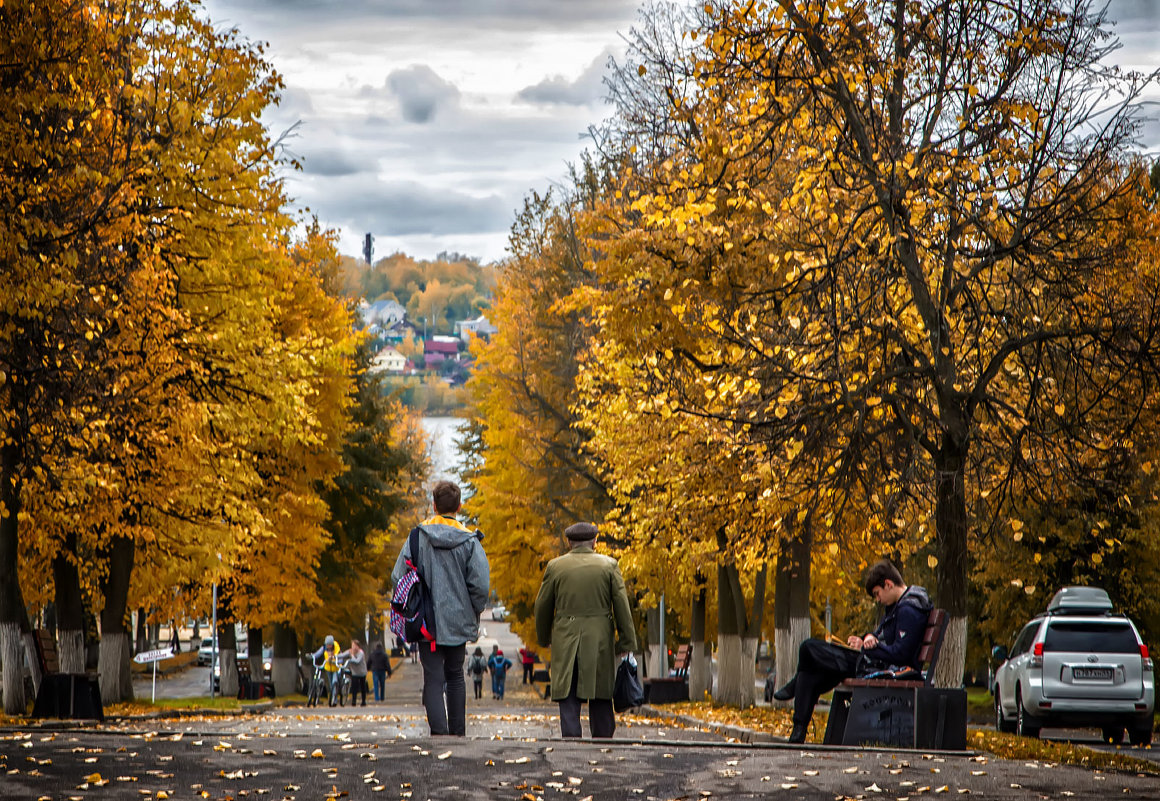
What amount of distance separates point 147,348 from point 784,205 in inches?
417

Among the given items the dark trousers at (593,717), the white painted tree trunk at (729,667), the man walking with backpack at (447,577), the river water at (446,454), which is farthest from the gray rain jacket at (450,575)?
the white painted tree trunk at (729,667)

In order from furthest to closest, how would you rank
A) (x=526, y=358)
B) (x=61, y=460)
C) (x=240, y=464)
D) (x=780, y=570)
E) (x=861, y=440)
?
(x=526, y=358)
(x=240, y=464)
(x=780, y=570)
(x=61, y=460)
(x=861, y=440)

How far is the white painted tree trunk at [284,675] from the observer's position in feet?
134

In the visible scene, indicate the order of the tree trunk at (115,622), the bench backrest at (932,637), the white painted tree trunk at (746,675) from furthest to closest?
the white painted tree trunk at (746,675), the tree trunk at (115,622), the bench backrest at (932,637)

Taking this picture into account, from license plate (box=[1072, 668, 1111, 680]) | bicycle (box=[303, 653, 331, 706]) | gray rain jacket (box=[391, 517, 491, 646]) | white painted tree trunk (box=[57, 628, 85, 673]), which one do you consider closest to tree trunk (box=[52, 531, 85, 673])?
white painted tree trunk (box=[57, 628, 85, 673])

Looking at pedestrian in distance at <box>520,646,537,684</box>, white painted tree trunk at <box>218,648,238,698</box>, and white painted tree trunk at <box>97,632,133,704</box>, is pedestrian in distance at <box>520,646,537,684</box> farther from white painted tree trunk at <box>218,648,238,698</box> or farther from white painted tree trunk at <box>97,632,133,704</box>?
white painted tree trunk at <box>97,632,133,704</box>

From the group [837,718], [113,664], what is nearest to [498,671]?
[113,664]

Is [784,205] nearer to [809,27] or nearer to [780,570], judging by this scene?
[809,27]

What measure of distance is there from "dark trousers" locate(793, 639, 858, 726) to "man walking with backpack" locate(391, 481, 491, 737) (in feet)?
9.05

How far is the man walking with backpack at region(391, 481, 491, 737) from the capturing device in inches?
436

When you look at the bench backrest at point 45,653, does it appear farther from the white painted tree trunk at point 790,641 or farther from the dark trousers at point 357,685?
the dark trousers at point 357,685

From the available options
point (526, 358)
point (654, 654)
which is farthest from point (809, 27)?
point (654, 654)

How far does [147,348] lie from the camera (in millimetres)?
21859

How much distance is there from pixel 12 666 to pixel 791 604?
11.4 metres
